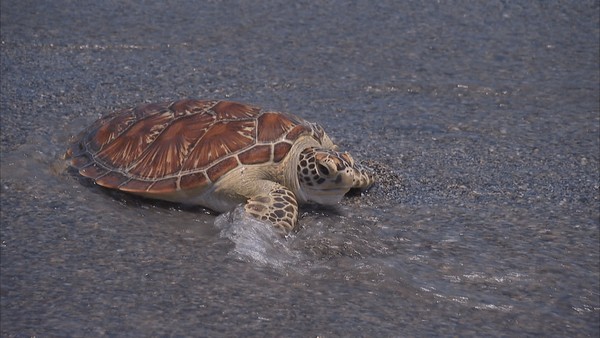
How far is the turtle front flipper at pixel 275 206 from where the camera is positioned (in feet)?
15.3

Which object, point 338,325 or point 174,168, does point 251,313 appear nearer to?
point 338,325

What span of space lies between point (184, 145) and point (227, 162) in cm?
27

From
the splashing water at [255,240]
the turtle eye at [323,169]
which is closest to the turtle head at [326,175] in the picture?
the turtle eye at [323,169]

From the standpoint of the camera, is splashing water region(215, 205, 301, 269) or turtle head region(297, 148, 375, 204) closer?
splashing water region(215, 205, 301, 269)

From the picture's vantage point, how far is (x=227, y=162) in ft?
16.0

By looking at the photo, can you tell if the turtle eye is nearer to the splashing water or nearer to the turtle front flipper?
the turtle front flipper

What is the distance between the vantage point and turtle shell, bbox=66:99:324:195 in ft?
16.0

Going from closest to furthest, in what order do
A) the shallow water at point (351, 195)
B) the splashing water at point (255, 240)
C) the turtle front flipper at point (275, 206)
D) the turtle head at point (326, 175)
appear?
the shallow water at point (351, 195) → the splashing water at point (255, 240) → the turtle front flipper at point (275, 206) → the turtle head at point (326, 175)

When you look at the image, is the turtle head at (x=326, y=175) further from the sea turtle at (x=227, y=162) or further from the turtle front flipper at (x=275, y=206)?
the turtle front flipper at (x=275, y=206)

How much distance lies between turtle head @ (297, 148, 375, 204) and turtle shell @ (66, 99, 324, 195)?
166mm

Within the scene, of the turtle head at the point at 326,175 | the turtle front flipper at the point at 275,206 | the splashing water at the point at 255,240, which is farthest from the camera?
the turtle head at the point at 326,175

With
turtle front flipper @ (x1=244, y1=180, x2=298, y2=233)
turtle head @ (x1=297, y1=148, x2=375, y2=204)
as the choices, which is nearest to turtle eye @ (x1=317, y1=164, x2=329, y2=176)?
turtle head @ (x1=297, y1=148, x2=375, y2=204)

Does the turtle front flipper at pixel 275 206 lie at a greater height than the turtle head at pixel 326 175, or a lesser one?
lesser

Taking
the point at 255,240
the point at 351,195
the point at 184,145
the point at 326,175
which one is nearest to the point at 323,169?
the point at 326,175
